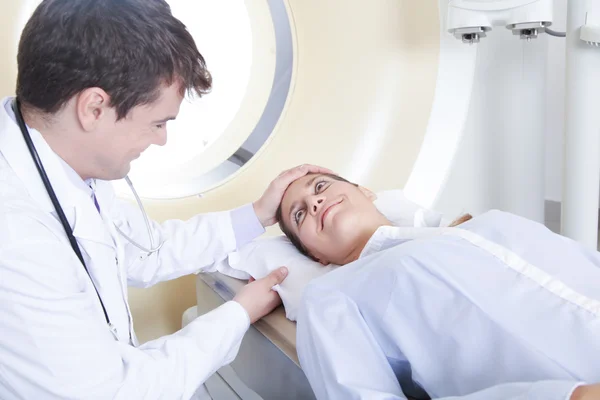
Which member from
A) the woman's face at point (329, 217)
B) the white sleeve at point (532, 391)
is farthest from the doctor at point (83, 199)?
the white sleeve at point (532, 391)

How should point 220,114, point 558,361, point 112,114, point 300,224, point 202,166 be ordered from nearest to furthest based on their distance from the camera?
point 558,361 < point 112,114 < point 300,224 < point 202,166 < point 220,114

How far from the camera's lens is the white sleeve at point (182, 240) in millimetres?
1391

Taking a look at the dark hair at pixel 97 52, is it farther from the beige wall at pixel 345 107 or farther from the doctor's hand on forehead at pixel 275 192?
the beige wall at pixel 345 107

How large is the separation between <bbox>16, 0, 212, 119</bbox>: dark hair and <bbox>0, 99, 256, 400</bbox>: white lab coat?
0.09 m

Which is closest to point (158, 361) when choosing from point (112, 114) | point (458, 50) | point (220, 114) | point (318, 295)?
point (318, 295)

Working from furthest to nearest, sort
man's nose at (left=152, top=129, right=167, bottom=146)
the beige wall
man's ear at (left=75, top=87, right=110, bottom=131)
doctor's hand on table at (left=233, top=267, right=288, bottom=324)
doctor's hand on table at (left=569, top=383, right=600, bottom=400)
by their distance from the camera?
the beige wall → doctor's hand on table at (left=233, top=267, right=288, bottom=324) → man's nose at (left=152, top=129, right=167, bottom=146) → man's ear at (left=75, top=87, right=110, bottom=131) → doctor's hand on table at (left=569, top=383, right=600, bottom=400)

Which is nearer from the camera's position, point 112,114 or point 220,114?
point 112,114

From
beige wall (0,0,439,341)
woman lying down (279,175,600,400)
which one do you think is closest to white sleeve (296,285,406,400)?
woman lying down (279,175,600,400)

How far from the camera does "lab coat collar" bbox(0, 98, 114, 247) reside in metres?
0.95

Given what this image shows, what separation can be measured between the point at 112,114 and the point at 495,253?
663mm

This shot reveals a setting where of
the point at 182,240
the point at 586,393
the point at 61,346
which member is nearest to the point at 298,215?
the point at 182,240

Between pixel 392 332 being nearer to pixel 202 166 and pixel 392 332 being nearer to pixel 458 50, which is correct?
pixel 202 166

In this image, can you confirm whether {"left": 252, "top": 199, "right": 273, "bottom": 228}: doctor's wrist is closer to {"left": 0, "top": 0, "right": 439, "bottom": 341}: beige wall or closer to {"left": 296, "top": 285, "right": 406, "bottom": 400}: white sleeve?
{"left": 0, "top": 0, "right": 439, "bottom": 341}: beige wall

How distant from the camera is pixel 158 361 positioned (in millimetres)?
1005
